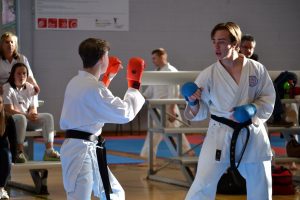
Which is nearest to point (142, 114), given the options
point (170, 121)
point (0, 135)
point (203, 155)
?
point (170, 121)

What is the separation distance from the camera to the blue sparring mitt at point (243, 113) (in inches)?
173

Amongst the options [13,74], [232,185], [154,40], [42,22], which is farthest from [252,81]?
[154,40]

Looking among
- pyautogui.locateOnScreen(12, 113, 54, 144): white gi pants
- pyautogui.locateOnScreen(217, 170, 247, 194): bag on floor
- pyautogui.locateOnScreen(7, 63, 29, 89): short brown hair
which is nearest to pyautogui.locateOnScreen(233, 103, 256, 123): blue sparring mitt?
pyautogui.locateOnScreen(217, 170, 247, 194): bag on floor

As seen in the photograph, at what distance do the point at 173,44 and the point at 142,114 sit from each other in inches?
66.4

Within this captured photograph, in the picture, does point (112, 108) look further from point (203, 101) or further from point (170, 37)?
point (170, 37)

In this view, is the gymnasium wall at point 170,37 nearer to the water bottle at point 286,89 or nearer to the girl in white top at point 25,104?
the girl in white top at point 25,104

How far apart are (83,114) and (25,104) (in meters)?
3.12

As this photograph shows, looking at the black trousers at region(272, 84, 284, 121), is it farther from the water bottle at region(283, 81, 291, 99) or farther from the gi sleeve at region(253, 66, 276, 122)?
the gi sleeve at region(253, 66, 276, 122)

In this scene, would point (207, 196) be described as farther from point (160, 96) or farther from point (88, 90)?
point (160, 96)

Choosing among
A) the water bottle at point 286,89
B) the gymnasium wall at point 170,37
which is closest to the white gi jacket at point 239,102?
the water bottle at point 286,89

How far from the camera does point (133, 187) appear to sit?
309 inches

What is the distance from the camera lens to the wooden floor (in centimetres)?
714

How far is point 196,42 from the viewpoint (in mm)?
14789

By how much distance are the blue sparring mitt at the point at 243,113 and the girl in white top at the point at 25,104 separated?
3.43 meters
